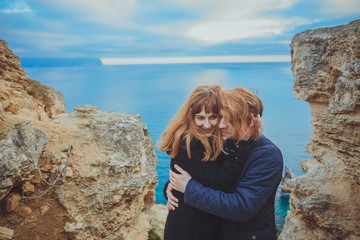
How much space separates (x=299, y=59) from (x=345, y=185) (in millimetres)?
4326

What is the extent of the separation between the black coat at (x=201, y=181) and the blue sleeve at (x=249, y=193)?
114 millimetres

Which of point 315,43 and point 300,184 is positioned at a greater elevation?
point 315,43

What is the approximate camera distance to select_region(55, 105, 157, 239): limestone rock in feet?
16.5

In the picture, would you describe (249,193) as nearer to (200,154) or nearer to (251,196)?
(251,196)

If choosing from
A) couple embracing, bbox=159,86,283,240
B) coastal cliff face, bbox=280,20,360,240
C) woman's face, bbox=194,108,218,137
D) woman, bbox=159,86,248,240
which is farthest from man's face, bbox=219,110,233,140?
coastal cliff face, bbox=280,20,360,240

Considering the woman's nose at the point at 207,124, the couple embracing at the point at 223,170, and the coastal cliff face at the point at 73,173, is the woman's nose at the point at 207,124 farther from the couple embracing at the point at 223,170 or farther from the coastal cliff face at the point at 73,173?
the coastal cliff face at the point at 73,173

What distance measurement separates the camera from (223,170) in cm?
283

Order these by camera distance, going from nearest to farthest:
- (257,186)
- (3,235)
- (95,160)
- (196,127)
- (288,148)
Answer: (257,186), (196,127), (3,235), (95,160), (288,148)

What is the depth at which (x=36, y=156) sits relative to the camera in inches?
186

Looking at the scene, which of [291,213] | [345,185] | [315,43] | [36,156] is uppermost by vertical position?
[315,43]

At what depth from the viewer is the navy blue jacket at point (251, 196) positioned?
263 cm

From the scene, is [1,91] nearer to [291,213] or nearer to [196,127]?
[196,127]

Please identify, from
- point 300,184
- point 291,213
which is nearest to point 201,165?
point 300,184

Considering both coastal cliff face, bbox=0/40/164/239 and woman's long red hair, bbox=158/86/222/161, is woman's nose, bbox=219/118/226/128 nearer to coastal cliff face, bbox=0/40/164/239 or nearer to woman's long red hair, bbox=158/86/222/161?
woman's long red hair, bbox=158/86/222/161
